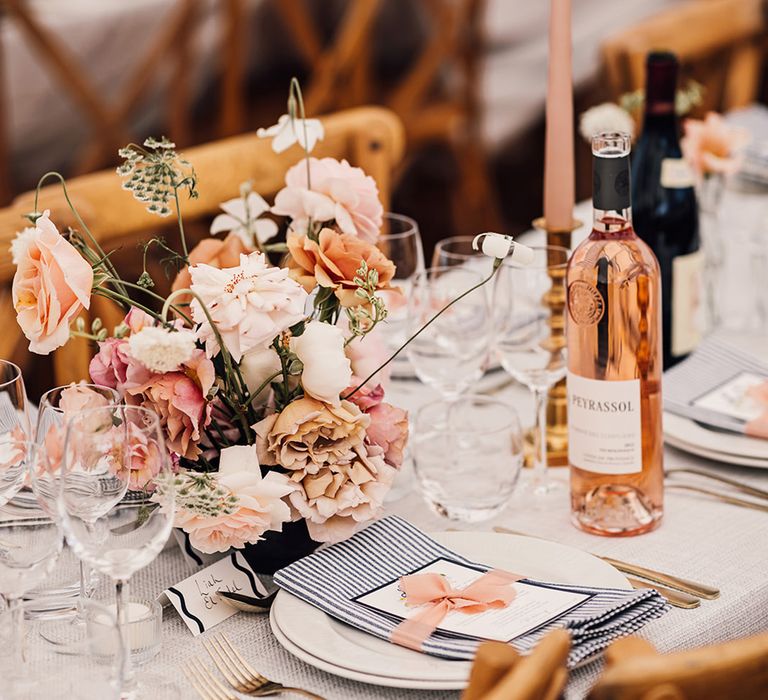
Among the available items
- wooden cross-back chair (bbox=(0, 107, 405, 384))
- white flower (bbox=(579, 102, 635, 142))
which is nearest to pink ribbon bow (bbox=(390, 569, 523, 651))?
wooden cross-back chair (bbox=(0, 107, 405, 384))

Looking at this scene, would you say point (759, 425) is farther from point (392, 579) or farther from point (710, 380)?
point (392, 579)

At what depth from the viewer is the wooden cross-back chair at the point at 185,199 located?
1.70m

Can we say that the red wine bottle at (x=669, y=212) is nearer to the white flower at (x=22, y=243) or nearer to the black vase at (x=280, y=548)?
the black vase at (x=280, y=548)

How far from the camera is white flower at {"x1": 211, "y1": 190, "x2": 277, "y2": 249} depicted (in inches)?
50.6

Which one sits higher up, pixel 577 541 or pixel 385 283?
pixel 385 283

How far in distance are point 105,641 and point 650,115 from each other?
0.96 m

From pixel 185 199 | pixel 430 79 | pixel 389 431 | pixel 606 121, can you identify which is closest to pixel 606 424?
pixel 389 431

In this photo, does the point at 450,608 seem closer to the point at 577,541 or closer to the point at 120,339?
the point at 577,541

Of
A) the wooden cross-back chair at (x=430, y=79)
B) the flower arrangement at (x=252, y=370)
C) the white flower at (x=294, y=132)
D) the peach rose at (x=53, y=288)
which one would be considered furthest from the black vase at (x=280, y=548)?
the wooden cross-back chair at (x=430, y=79)

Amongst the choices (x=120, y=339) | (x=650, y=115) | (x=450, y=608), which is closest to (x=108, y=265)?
(x=120, y=339)

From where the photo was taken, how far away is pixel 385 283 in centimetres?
110

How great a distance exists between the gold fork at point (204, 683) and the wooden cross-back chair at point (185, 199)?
0.68 meters

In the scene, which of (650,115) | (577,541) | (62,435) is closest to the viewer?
(62,435)

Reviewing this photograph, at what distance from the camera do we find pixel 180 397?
1034 mm
